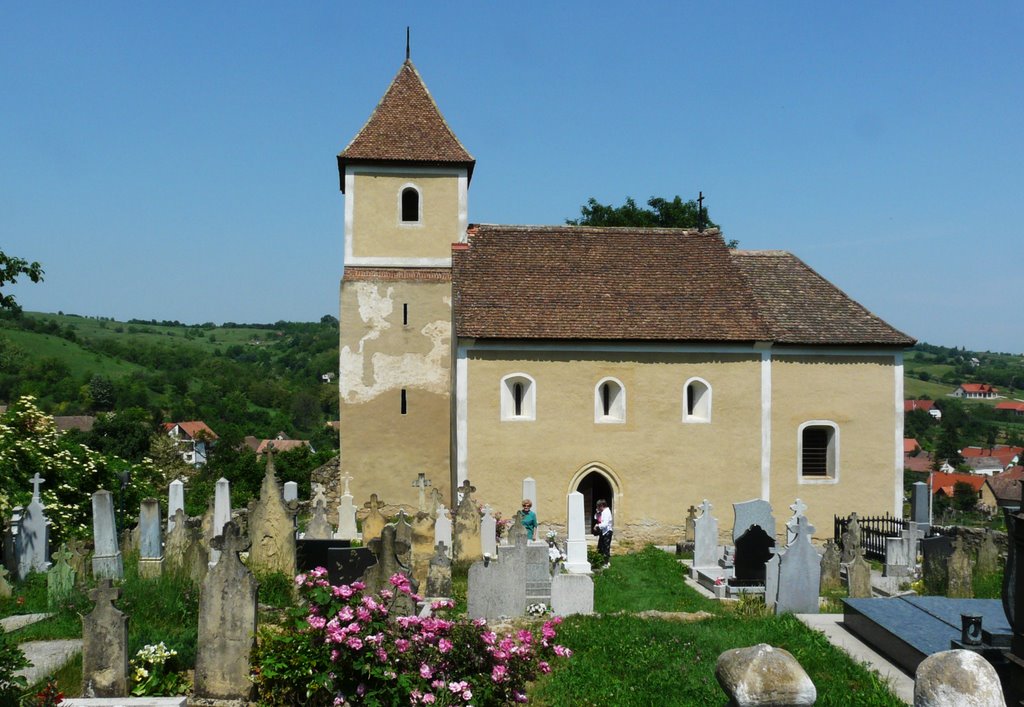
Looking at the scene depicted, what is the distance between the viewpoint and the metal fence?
758 inches

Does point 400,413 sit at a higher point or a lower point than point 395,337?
lower

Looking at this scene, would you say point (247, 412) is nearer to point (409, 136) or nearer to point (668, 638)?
point (409, 136)

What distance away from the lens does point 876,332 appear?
22.2 metres

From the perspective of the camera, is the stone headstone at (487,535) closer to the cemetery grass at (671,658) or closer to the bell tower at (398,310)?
the cemetery grass at (671,658)

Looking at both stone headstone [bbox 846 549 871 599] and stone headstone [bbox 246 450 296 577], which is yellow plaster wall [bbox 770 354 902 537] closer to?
stone headstone [bbox 846 549 871 599]

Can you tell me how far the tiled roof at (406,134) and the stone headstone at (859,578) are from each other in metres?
14.1

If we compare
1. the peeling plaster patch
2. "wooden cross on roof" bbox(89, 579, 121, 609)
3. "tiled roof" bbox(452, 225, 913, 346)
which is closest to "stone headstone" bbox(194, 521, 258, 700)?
"wooden cross on roof" bbox(89, 579, 121, 609)

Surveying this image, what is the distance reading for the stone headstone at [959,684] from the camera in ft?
14.3

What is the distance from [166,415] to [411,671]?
10478 centimetres

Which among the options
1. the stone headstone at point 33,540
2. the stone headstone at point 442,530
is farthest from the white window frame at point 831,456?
the stone headstone at point 33,540

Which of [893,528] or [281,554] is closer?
[281,554]

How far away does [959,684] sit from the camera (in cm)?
439

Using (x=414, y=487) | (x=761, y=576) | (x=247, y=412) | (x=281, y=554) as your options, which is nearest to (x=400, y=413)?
(x=414, y=487)

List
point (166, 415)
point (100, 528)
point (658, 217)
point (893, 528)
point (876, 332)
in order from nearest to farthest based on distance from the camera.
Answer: point (100, 528) < point (893, 528) < point (876, 332) < point (658, 217) < point (166, 415)
